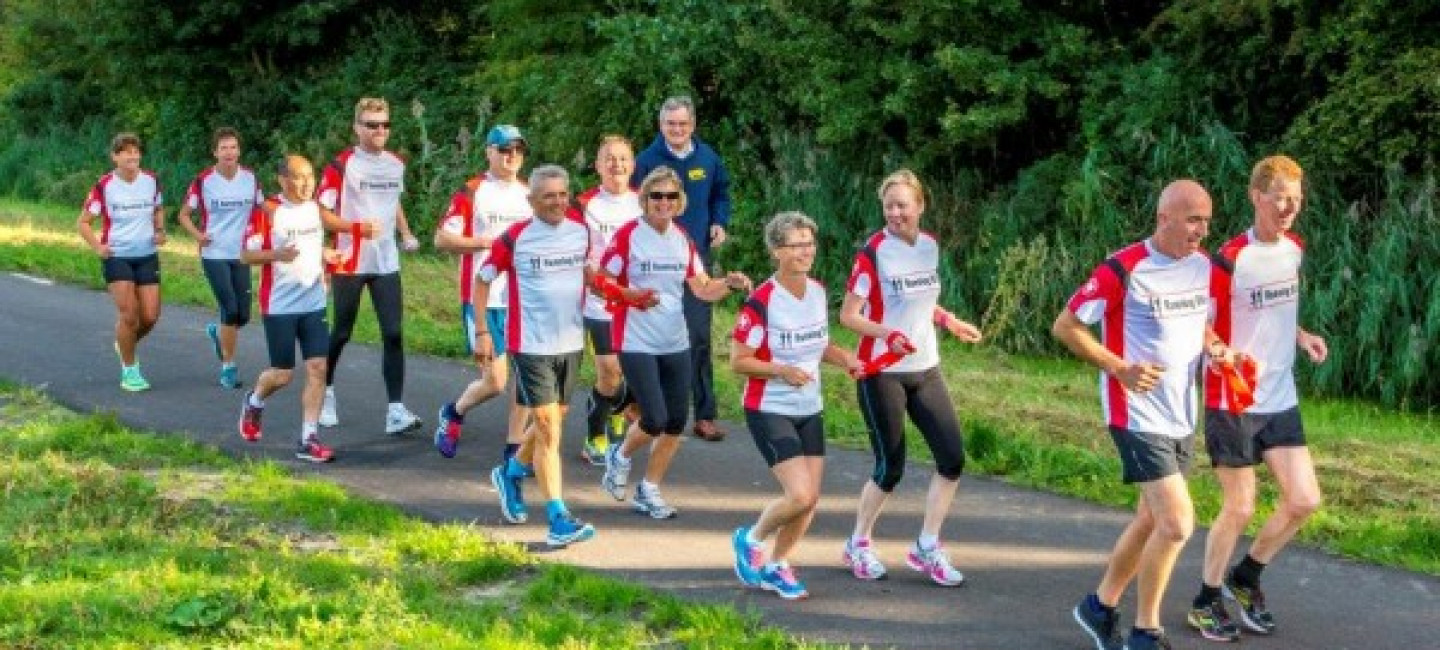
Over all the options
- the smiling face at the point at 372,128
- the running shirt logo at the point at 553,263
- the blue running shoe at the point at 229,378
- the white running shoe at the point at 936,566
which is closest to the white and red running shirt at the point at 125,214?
the blue running shoe at the point at 229,378

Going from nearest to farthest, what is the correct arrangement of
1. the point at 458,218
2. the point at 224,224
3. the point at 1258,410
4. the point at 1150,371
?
the point at 1150,371
the point at 1258,410
the point at 458,218
the point at 224,224

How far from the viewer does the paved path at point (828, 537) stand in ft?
25.8

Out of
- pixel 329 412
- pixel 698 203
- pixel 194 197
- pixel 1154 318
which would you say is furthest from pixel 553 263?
pixel 194 197

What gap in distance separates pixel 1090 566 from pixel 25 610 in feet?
14.9

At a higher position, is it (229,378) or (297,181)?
(297,181)

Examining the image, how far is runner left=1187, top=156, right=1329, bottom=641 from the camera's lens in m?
7.73

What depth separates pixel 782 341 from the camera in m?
8.34

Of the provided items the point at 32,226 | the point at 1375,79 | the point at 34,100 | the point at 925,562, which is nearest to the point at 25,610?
the point at 925,562

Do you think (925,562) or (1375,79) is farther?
(1375,79)

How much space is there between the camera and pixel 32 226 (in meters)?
27.3

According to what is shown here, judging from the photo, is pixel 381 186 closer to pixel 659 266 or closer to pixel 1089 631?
pixel 659 266

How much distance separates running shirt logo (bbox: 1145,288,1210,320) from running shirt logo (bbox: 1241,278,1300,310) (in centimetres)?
38

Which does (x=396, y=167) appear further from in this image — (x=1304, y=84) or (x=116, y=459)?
(x=1304, y=84)

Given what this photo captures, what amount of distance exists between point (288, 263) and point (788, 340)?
412 centimetres
